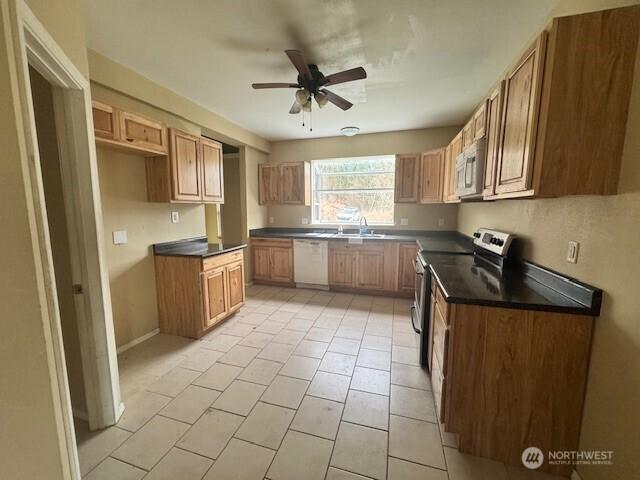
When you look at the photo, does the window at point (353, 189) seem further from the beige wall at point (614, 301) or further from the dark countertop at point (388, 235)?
the beige wall at point (614, 301)

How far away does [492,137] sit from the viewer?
1792mm

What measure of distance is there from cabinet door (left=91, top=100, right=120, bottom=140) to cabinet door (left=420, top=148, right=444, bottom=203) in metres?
3.66

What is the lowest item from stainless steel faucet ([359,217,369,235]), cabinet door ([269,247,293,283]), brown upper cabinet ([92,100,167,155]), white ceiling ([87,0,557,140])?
cabinet door ([269,247,293,283])

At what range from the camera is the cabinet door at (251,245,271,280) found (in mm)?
4598

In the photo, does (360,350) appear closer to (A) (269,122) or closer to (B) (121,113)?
(B) (121,113)

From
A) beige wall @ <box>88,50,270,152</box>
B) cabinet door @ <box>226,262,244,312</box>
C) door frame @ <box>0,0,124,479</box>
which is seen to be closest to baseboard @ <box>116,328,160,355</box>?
cabinet door @ <box>226,262,244,312</box>

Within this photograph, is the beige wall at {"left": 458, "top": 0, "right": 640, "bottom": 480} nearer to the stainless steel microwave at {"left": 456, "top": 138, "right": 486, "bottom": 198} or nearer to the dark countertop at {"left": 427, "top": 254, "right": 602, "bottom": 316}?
the dark countertop at {"left": 427, "top": 254, "right": 602, "bottom": 316}

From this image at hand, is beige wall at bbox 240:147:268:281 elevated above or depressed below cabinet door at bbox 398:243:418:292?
above

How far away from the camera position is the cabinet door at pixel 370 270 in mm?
4035

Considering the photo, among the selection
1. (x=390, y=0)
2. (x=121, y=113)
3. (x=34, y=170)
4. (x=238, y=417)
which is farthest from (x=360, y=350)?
(x=121, y=113)

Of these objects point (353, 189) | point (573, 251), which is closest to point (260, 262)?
point (353, 189)

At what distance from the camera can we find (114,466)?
4.58 ft

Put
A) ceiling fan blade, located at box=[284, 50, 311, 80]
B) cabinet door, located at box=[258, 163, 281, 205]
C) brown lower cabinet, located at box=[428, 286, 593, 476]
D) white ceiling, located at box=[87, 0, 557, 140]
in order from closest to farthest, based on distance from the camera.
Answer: brown lower cabinet, located at box=[428, 286, 593, 476]
white ceiling, located at box=[87, 0, 557, 140]
ceiling fan blade, located at box=[284, 50, 311, 80]
cabinet door, located at box=[258, 163, 281, 205]

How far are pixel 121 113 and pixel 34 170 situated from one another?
1734 millimetres
